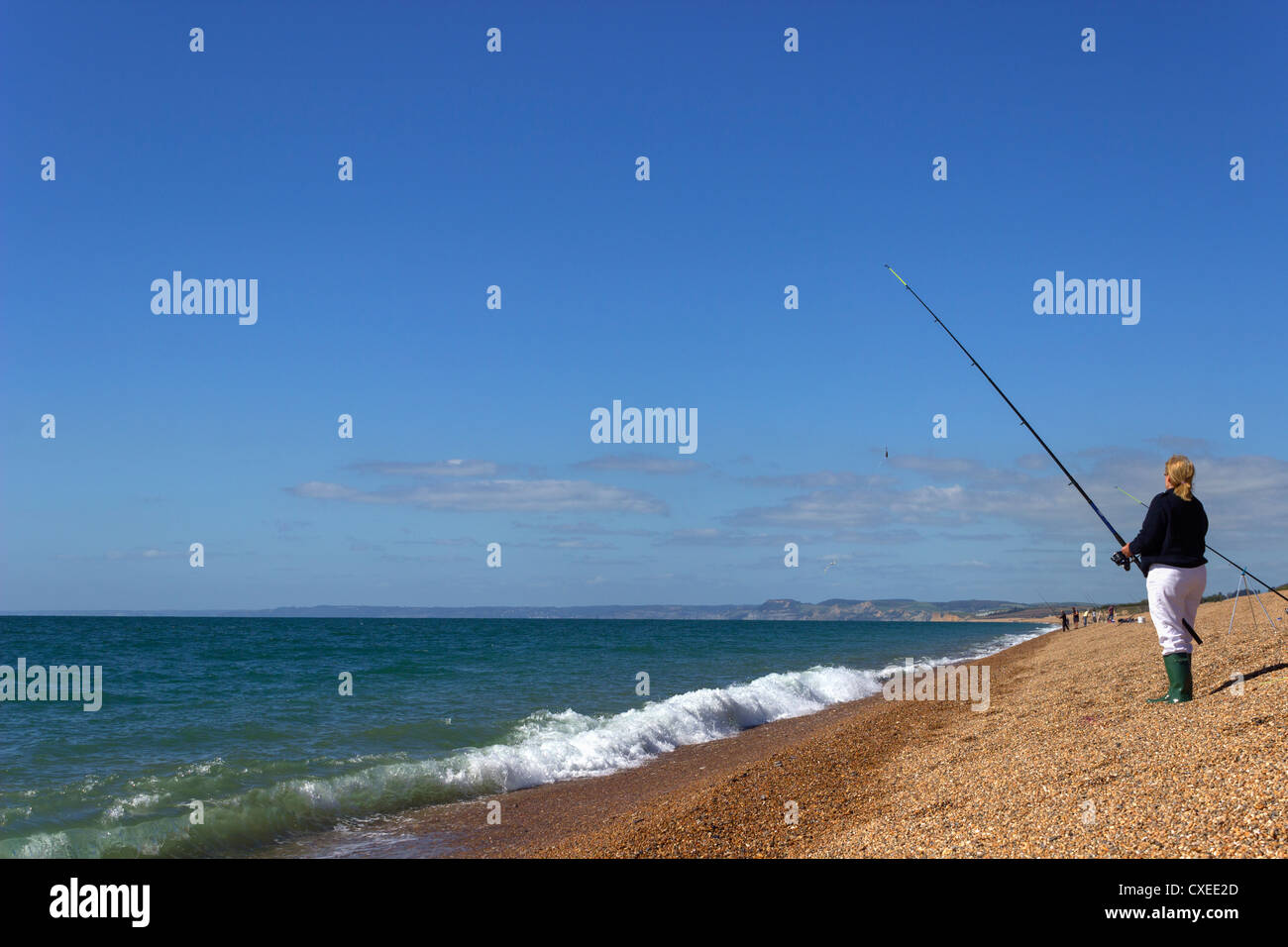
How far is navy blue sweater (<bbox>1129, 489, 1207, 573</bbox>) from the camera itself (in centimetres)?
746

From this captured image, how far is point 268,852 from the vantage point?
9031 mm

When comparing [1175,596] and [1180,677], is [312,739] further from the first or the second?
[1175,596]

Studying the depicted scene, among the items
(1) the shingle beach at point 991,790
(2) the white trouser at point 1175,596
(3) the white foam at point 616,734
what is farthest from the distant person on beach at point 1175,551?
(3) the white foam at point 616,734

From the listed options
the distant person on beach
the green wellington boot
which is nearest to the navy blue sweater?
the distant person on beach

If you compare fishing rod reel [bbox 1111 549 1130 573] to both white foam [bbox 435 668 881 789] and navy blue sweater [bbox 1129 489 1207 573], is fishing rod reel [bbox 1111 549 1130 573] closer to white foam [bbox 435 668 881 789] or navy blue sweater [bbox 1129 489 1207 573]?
navy blue sweater [bbox 1129 489 1207 573]

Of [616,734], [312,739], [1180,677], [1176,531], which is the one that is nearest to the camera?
[1176,531]

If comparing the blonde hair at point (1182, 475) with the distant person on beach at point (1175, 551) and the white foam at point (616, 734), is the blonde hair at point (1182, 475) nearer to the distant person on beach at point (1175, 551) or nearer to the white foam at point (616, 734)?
the distant person on beach at point (1175, 551)

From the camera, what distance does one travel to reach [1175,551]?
7.48 m

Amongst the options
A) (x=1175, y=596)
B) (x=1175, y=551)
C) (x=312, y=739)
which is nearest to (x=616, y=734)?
(x=312, y=739)

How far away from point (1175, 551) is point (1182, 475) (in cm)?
69
